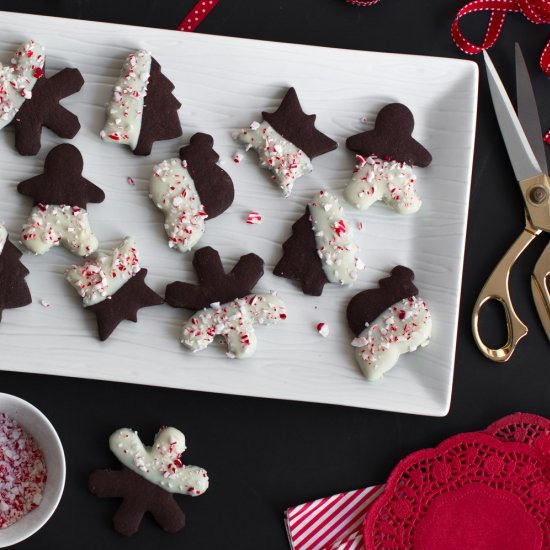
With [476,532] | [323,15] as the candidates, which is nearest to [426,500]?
[476,532]

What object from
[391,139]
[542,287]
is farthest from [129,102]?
[542,287]

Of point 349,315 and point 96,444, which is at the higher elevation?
point 349,315

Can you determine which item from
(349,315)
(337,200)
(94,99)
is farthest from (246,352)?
(94,99)

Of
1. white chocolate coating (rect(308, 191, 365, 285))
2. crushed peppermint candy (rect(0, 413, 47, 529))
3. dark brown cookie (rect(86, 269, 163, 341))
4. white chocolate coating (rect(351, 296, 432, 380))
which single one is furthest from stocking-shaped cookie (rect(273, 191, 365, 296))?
crushed peppermint candy (rect(0, 413, 47, 529))

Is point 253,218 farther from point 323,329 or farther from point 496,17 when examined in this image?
point 496,17

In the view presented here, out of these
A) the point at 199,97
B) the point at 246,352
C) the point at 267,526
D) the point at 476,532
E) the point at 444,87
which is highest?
the point at 444,87

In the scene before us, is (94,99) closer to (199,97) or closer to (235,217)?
(199,97)

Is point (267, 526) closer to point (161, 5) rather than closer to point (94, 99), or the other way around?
point (94, 99)
